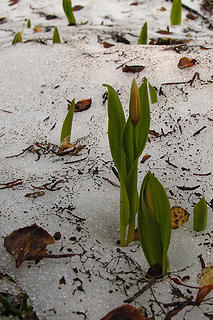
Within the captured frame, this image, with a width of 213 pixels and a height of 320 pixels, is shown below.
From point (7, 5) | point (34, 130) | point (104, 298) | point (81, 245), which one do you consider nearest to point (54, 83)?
point (34, 130)

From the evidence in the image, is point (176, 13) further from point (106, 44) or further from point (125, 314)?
point (125, 314)

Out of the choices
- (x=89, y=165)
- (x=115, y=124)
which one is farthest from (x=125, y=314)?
(x=89, y=165)

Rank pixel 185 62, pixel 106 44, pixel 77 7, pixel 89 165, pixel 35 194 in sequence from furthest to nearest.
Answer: pixel 77 7
pixel 106 44
pixel 185 62
pixel 89 165
pixel 35 194

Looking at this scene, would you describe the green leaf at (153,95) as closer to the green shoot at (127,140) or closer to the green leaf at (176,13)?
the green shoot at (127,140)

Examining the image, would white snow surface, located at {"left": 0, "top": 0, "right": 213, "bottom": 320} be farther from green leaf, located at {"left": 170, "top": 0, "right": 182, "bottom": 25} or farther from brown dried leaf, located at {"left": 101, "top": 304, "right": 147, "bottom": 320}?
green leaf, located at {"left": 170, "top": 0, "right": 182, "bottom": 25}

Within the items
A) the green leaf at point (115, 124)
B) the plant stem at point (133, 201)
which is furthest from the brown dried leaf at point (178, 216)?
the green leaf at point (115, 124)

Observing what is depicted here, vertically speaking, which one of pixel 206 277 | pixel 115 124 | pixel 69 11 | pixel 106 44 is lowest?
pixel 206 277

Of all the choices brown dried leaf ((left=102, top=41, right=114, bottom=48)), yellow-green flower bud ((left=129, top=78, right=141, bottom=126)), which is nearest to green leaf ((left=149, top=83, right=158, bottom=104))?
yellow-green flower bud ((left=129, top=78, right=141, bottom=126))
